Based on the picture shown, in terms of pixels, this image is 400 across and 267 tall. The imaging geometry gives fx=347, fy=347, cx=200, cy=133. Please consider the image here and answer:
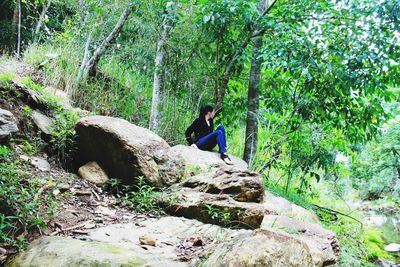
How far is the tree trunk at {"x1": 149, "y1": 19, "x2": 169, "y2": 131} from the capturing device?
18.8ft

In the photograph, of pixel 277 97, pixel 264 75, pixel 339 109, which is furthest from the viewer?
pixel 264 75

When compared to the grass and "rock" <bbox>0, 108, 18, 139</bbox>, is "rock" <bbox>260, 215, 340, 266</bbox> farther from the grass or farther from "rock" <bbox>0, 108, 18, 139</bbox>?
"rock" <bbox>0, 108, 18, 139</bbox>

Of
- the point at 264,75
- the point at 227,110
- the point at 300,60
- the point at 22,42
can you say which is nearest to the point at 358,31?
the point at 300,60

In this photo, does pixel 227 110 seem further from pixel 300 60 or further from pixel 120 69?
pixel 120 69

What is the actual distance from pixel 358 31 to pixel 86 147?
4.24 m

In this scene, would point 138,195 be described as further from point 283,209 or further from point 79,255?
point 283,209

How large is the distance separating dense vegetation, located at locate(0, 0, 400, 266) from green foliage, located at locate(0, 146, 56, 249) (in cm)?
304

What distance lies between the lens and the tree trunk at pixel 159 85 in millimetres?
5742

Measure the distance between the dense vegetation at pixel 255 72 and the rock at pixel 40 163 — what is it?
223 centimetres

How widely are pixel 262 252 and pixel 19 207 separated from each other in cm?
174

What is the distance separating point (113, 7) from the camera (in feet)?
22.1

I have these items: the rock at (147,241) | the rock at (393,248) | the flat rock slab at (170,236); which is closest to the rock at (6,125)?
the flat rock slab at (170,236)

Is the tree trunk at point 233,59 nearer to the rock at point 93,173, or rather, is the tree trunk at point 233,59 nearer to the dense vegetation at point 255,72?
the dense vegetation at point 255,72

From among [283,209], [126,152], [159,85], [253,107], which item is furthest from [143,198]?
[253,107]
